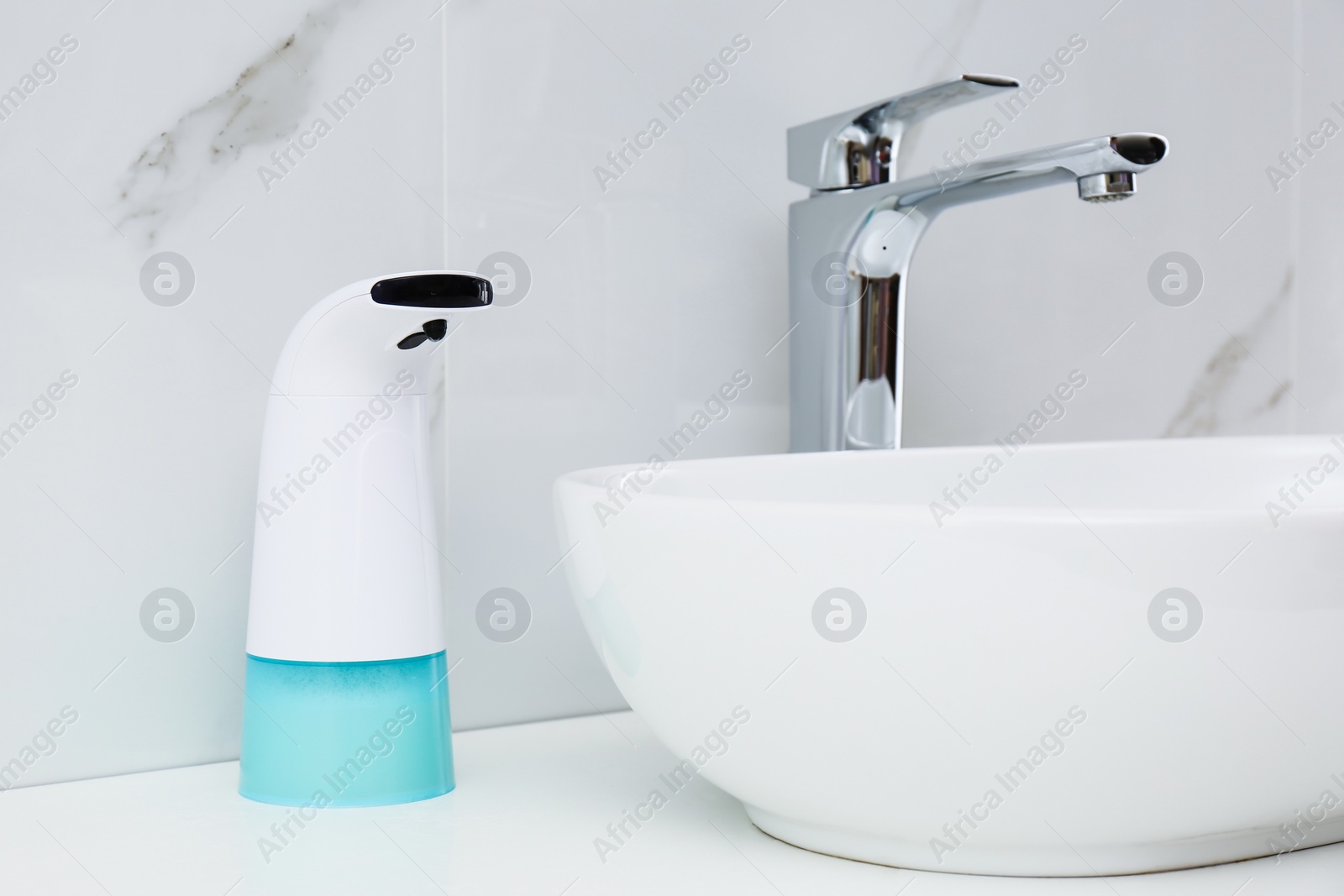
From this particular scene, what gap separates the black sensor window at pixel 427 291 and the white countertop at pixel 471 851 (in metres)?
0.21

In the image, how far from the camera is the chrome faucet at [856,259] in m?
0.64

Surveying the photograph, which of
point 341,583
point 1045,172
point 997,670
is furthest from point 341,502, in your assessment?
point 1045,172

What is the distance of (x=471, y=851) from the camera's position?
0.43 metres

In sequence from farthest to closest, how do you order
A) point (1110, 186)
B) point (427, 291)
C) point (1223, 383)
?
point (1223, 383) → point (1110, 186) → point (427, 291)

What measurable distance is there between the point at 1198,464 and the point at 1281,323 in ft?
1.13

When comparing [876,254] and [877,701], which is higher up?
[876,254]

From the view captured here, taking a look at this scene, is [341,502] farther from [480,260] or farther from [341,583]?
[480,260]

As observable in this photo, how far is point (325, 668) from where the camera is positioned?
0.47 m

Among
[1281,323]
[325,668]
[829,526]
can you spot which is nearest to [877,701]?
[829,526]

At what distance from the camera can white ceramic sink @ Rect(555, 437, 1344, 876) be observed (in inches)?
13.3

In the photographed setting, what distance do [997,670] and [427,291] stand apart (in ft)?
0.84

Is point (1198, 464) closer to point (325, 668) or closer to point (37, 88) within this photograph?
point (325, 668)

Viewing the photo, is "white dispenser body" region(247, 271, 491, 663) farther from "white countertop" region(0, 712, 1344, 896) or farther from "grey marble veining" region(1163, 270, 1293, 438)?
"grey marble veining" region(1163, 270, 1293, 438)

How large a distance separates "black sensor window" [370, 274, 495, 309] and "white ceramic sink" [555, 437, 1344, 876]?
0.10m
